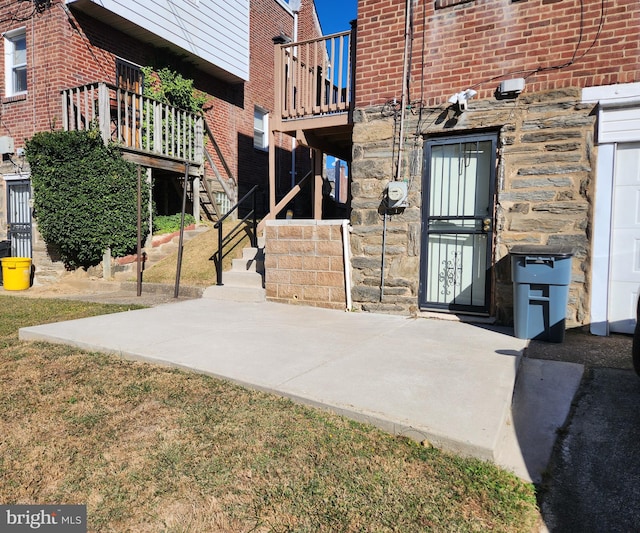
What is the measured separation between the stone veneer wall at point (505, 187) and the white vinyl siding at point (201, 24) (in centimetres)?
635

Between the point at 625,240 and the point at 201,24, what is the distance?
10.4 meters

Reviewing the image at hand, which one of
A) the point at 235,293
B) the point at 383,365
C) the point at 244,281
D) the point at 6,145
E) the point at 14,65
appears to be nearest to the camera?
the point at 383,365

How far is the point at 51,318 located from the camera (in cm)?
549

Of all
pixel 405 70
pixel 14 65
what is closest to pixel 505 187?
pixel 405 70

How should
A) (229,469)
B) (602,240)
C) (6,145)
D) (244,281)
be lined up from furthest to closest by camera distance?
1. (6,145)
2. (244,281)
3. (602,240)
4. (229,469)

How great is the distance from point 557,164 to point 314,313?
3.20 m

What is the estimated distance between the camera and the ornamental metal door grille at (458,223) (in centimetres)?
515

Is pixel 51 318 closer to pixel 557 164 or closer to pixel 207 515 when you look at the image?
pixel 207 515

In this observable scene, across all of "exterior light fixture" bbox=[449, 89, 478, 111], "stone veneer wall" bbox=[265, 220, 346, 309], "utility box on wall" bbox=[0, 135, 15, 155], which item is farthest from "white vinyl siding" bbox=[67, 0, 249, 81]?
"exterior light fixture" bbox=[449, 89, 478, 111]

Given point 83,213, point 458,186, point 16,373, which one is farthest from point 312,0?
point 16,373

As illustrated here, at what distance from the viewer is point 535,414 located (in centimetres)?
274

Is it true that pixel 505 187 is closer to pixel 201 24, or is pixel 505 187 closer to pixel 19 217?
pixel 201 24

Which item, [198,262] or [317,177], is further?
[198,262]

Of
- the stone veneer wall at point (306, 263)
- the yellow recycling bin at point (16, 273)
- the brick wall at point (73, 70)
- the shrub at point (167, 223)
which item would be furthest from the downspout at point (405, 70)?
the yellow recycling bin at point (16, 273)
